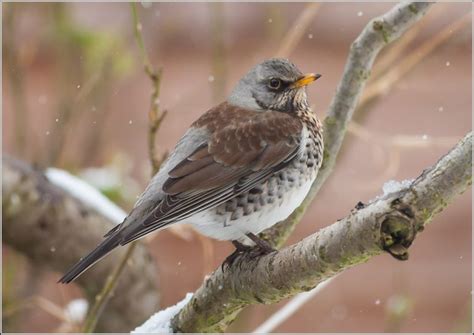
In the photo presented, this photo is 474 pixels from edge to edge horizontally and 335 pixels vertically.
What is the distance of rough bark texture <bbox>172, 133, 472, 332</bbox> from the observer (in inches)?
47.4

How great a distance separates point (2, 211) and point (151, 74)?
25.6 inches

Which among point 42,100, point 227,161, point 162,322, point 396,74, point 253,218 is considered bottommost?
point 162,322

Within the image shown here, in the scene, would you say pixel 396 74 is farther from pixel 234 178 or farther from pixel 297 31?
pixel 234 178

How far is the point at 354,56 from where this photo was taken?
70.6 inches

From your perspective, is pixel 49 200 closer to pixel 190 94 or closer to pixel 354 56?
pixel 354 56

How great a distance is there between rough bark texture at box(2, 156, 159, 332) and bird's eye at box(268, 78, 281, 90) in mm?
669

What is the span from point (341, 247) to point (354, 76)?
612 mm

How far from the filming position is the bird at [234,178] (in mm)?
1722

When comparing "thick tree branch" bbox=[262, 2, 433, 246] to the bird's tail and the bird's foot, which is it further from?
the bird's tail

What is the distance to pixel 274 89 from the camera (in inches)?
78.4

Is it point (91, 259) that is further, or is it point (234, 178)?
point (234, 178)

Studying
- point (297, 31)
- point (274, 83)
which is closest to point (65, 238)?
point (274, 83)

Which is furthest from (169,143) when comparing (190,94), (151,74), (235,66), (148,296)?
(151,74)

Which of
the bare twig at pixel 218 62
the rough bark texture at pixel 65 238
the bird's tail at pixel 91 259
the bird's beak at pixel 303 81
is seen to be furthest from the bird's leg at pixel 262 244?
the bare twig at pixel 218 62
